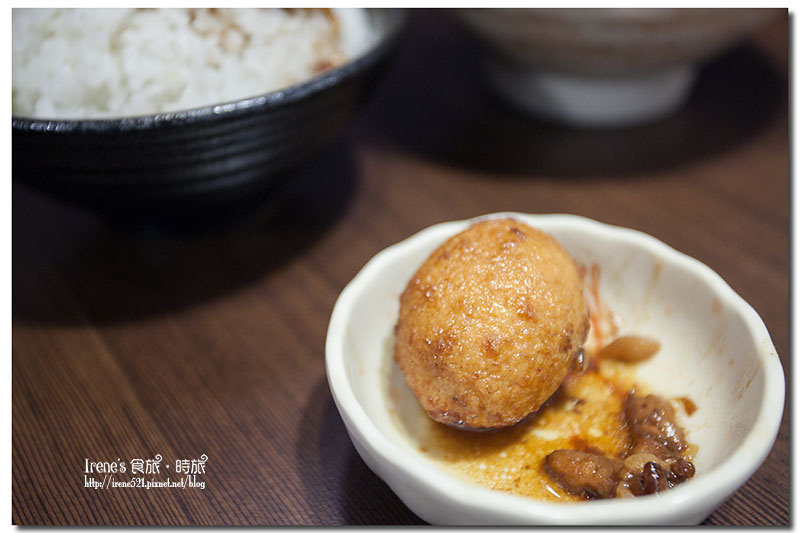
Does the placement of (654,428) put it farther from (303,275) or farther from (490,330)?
(303,275)

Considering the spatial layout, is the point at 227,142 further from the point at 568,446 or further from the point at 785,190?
the point at 785,190

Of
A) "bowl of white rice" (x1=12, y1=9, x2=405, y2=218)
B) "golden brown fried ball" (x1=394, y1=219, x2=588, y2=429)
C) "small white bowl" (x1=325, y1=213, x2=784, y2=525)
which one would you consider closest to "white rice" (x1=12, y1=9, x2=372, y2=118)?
"bowl of white rice" (x1=12, y1=9, x2=405, y2=218)

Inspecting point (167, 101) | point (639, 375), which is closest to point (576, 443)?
point (639, 375)

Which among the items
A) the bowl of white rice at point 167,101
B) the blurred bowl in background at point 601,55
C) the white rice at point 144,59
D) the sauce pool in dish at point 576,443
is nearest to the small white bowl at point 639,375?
the sauce pool in dish at point 576,443

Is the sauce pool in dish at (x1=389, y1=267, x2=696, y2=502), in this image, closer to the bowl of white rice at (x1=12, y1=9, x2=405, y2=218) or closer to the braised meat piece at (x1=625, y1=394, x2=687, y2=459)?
the braised meat piece at (x1=625, y1=394, x2=687, y2=459)

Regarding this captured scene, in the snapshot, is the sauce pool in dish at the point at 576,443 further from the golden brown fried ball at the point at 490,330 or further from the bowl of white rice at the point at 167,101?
the bowl of white rice at the point at 167,101

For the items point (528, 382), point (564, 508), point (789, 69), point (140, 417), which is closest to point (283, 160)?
point (140, 417)
